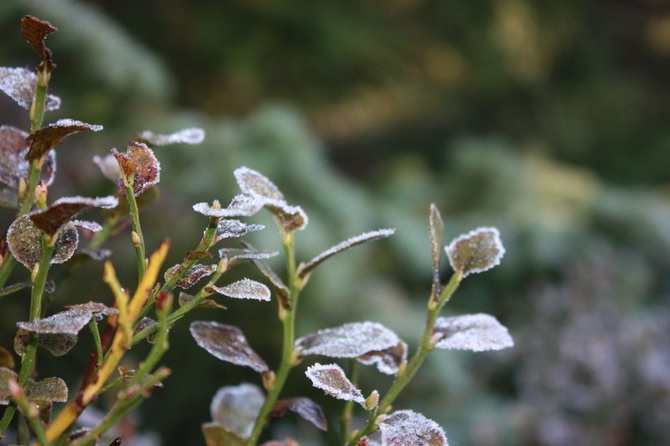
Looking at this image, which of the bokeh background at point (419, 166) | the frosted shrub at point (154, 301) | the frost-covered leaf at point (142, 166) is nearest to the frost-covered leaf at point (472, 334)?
the frosted shrub at point (154, 301)

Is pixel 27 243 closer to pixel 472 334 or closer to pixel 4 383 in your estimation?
pixel 4 383

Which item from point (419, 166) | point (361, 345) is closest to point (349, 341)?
point (361, 345)

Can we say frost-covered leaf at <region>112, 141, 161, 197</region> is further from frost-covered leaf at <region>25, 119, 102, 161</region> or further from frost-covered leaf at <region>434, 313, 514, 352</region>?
frost-covered leaf at <region>434, 313, 514, 352</region>

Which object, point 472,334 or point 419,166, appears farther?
point 419,166

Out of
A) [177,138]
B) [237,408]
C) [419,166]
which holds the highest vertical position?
[177,138]

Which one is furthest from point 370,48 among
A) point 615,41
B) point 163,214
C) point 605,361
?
point 615,41

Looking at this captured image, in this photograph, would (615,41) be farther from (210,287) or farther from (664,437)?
(210,287)
